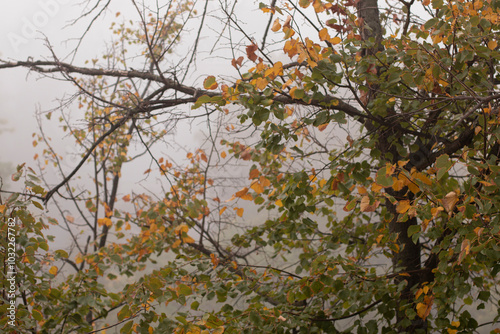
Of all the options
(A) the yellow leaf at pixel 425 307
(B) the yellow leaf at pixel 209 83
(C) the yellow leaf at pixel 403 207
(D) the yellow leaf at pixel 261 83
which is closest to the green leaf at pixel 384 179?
(C) the yellow leaf at pixel 403 207

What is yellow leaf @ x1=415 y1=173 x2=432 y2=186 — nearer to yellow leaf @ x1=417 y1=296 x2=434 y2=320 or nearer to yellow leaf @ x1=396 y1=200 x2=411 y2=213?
yellow leaf @ x1=396 y1=200 x2=411 y2=213

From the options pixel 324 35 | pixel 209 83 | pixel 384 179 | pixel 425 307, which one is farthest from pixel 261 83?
pixel 425 307

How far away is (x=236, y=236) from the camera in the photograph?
274 cm

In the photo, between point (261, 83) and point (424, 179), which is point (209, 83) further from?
point (424, 179)

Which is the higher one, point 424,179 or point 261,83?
point 261,83

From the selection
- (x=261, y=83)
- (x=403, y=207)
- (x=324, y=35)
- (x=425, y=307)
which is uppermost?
(x=324, y=35)

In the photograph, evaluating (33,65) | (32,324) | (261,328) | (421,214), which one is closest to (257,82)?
(421,214)

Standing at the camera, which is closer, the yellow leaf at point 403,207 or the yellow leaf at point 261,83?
the yellow leaf at point 403,207

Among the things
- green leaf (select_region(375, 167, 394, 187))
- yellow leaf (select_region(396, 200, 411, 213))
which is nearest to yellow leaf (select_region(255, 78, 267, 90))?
green leaf (select_region(375, 167, 394, 187))

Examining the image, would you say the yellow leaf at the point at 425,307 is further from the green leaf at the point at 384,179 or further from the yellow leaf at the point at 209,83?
the yellow leaf at the point at 209,83

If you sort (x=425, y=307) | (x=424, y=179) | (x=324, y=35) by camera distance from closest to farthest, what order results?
(x=424, y=179) < (x=324, y=35) < (x=425, y=307)

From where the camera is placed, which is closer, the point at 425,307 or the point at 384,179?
the point at 384,179

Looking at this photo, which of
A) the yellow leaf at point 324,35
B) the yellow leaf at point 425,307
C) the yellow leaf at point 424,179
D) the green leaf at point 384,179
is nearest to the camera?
the green leaf at point 384,179

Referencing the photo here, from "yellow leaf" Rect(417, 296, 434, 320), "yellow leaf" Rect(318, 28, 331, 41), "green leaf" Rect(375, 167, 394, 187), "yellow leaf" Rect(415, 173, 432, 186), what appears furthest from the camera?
"yellow leaf" Rect(417, 296, 434, 320)
